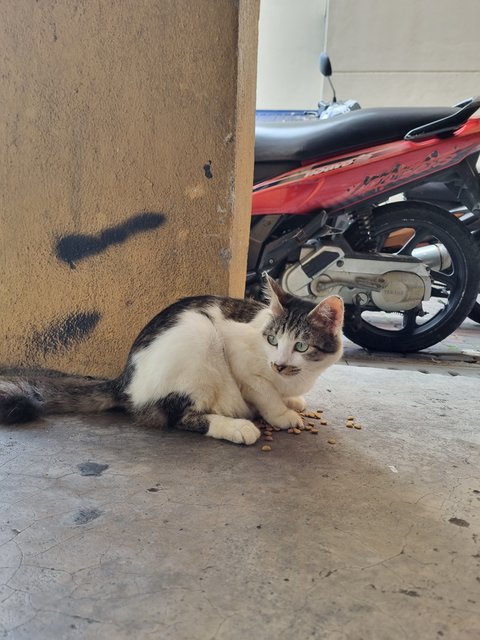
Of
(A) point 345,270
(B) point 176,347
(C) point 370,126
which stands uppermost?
(C) point 370,126

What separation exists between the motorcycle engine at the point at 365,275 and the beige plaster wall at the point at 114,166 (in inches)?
31.3

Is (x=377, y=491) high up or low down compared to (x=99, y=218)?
down

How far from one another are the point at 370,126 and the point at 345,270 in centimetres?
83

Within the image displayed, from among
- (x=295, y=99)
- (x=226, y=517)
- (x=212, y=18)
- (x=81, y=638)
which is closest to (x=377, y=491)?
(x=226, y=517)

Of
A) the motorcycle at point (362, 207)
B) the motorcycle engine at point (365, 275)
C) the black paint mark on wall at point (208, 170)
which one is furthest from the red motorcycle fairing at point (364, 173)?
the black paint mark on wall at point (208, 170)

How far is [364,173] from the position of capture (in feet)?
9.27

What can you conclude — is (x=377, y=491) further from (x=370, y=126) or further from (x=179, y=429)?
(x=370, y=126)

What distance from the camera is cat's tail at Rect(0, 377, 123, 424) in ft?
5.49

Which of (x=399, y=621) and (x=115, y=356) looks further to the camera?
(x=115, y=356)

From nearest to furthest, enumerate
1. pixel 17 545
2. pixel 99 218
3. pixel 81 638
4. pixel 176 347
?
pixel 81 638 < pixel 17 545 < pixel 176 347 < pixel 99 218

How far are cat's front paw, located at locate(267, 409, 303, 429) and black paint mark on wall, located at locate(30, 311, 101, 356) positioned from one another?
2.88 feet

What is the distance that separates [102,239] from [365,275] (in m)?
1.52

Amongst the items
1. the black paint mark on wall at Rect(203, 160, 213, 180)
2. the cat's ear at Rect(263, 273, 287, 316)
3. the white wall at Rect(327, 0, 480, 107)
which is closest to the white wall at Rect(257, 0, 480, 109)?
the white wall at Rect(327, 0, 480, 107)

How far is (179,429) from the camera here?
170 centimetres
